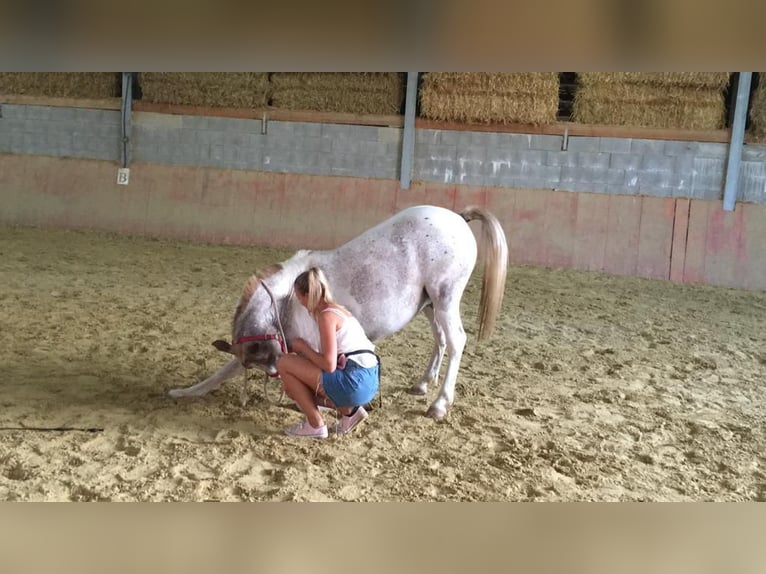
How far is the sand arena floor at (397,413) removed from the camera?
2.84 metres

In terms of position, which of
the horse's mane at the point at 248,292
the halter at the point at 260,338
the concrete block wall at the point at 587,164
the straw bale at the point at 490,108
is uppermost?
the straw bale at the point at 490,108

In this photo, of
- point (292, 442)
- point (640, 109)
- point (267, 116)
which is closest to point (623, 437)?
point (292, 442)

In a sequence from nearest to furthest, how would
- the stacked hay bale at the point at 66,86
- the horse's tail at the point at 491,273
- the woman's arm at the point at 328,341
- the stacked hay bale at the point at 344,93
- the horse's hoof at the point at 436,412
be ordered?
the woman's arm at the point at 328,341 < the horse's hoof at the point at 436,412 < the horse's tail at the point at 491,273 < the stacked hay bale at the point at 344,93 < the stacked hay bale at the point at 66,86

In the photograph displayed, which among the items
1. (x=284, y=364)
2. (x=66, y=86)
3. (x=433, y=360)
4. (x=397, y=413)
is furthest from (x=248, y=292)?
(x=66, y=86)

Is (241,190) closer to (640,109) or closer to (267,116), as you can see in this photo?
(267,116)

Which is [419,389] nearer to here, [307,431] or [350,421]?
[350,421]

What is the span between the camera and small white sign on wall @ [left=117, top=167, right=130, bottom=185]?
33.8 feet

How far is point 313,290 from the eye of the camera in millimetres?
3180

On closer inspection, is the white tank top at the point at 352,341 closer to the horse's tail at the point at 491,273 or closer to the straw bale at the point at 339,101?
the horse's tail at the point at 491,273

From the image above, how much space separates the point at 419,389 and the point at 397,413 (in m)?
0.42

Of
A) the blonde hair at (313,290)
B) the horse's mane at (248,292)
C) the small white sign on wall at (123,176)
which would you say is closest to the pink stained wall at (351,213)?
the small white sign on wall at (123,176)

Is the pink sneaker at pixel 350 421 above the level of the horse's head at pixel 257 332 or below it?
below

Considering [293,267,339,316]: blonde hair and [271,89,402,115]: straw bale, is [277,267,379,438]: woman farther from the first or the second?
[271,89,402,115]: straw bale

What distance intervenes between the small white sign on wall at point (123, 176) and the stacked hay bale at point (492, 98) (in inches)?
187
